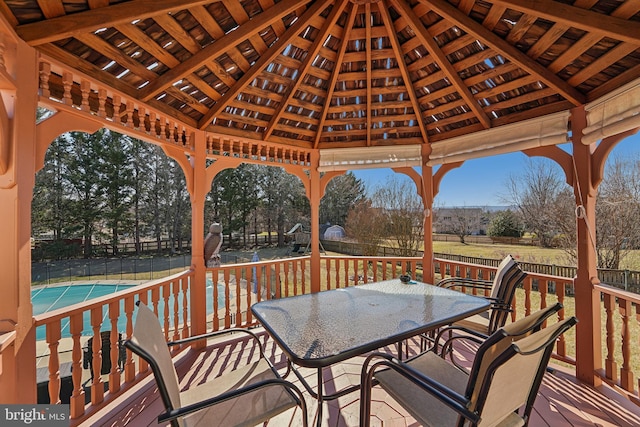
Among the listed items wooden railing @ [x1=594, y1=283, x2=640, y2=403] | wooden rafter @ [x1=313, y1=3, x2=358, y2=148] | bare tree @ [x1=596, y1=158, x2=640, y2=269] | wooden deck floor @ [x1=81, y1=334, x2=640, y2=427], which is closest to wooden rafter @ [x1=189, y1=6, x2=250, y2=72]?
wooden rafter @ [x1=313, y1=3, x2=358, y2=148]

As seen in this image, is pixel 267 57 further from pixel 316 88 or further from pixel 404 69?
pixel 404 69

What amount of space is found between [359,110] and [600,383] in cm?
389

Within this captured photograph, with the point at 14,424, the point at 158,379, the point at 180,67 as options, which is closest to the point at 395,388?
the point at 158,379

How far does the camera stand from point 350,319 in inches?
78.1

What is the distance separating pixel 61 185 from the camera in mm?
14211

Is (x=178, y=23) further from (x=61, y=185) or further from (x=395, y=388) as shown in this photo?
(x=61, y=185)

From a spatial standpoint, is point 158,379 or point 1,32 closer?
point 158,379

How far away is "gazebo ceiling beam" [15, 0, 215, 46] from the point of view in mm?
1662

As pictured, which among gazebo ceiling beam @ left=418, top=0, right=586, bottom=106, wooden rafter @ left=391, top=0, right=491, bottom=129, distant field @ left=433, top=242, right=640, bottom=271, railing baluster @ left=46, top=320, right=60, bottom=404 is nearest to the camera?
railing baluster @ left=46, top=320, right=60, bottom=404

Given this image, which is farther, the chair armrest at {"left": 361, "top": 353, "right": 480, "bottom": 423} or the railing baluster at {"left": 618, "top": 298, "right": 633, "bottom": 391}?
the railing baluster at {"left": 618, "top": 298, "right": 633, "bottom": 391}

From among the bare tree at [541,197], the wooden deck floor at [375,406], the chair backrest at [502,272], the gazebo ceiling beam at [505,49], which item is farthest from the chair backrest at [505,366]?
the bare tree at [541,197]

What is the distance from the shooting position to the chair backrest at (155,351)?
1128 mm

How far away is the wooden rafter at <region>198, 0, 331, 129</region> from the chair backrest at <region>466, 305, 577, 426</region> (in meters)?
2.53

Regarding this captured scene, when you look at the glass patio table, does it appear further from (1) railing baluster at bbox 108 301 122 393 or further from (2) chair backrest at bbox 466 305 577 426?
(1) railing baluster at bbox 108 301 122 393
